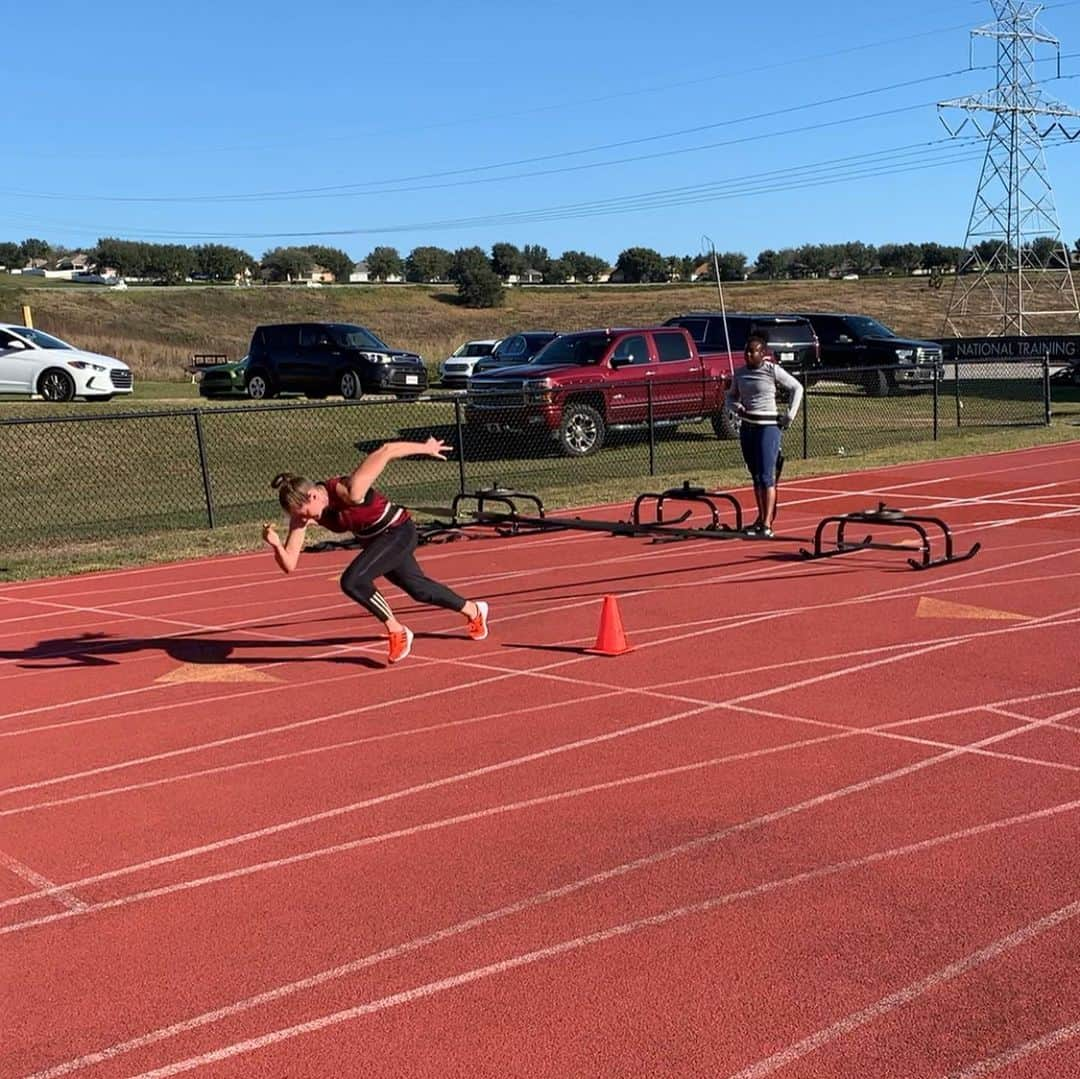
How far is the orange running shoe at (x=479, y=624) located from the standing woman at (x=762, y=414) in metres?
3.92

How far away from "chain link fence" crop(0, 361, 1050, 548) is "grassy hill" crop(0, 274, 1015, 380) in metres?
30.6

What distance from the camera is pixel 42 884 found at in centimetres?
519

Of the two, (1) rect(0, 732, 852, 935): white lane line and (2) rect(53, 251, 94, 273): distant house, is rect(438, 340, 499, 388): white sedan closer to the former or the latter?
(1) rect(0, 732, 852, 935): white lane line

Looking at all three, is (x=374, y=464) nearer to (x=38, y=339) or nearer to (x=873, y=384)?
(x=38, y=339)

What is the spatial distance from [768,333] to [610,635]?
18933 mm

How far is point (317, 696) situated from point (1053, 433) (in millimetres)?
18882

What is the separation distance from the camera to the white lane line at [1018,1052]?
356 centimetres

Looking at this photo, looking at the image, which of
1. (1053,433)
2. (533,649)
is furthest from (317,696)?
(1053,433)

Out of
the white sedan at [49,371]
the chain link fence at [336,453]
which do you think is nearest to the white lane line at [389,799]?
the chain link fence at [336,453]

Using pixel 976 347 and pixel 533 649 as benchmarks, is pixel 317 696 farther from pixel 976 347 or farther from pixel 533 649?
pixel 976 347

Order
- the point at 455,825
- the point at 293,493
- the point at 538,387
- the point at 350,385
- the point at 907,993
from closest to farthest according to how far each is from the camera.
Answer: the point at 907,993 < the point at 455,825 < the point at 293,493 < the point at 538,387 < the point at 350,385

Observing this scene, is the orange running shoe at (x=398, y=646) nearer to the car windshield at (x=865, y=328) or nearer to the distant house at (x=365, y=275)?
the car windshield at (x=865, y=328)

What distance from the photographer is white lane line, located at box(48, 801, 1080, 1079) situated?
12.6ft

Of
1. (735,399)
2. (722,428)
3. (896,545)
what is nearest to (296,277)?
(722,428)
